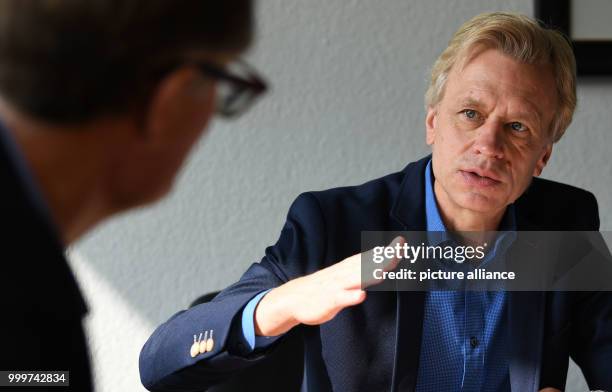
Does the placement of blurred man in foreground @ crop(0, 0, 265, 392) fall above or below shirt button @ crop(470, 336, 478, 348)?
above

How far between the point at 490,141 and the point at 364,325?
34 cm

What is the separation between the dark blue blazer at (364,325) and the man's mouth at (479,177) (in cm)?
10

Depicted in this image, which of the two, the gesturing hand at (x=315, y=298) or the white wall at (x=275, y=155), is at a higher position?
the white wall at (x=275, y=155)

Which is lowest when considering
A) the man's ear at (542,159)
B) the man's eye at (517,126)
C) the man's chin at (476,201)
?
the man's chin at (476,201)

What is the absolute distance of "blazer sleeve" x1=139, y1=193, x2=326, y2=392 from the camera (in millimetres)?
1198

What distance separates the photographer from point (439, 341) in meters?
1.32

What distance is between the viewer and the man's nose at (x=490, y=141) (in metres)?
1.34

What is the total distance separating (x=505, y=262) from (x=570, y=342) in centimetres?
19

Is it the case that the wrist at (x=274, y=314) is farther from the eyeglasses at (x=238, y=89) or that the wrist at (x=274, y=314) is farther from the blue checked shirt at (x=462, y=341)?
the eyeglasses at (x=238, y=89)

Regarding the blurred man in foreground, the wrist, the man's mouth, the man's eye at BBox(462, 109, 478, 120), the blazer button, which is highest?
the man's eye at BBox(462, 109, 478, 120)

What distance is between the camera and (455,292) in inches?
53.2

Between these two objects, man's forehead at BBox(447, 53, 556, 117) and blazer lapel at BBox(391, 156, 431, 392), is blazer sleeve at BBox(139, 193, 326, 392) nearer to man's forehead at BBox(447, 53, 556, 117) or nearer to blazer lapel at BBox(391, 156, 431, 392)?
blazer lapel at BBox(391, 156, 431, 392)

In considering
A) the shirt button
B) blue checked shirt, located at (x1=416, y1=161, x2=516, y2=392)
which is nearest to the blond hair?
blue checked shirt, located at (x1=416, y1=161, x2=516, y2=392)

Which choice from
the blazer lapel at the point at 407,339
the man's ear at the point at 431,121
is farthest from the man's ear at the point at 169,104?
the man's ear at the point at 431,121
